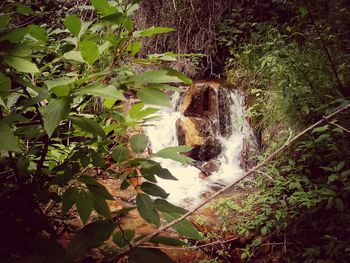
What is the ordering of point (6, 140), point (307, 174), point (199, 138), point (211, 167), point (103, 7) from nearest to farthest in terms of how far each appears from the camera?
1. point (6, 140)
2. point (103, 7)
3. point (307, 174)
4. point (211, 167)
5. point (199, 138)

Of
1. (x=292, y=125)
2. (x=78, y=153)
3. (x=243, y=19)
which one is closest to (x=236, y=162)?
(x=292, y=125)

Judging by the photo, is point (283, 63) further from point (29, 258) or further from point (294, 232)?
point (29, 258)

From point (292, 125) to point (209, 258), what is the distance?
2081 millimetres

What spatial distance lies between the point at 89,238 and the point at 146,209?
6.0 inches

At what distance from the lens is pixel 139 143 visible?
0.84 metres

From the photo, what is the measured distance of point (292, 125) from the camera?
12.8ft

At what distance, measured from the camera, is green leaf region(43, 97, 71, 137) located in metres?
0.59

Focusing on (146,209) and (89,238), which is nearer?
(89,238)

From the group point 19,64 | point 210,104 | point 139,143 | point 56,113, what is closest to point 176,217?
point 139,143

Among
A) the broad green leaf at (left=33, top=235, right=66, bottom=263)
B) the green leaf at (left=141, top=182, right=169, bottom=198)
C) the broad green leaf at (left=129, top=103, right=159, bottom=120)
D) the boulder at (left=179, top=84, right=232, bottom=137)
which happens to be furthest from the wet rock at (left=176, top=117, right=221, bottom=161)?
the broad green leaf at (left=33, top=235, right=66, bottom=263)

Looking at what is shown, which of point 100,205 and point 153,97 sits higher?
point 153,97

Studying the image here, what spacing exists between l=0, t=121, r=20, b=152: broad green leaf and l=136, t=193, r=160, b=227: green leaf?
0.30 m

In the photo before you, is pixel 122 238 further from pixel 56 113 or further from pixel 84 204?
pixel 56 113

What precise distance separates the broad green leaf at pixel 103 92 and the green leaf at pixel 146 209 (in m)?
0.25
